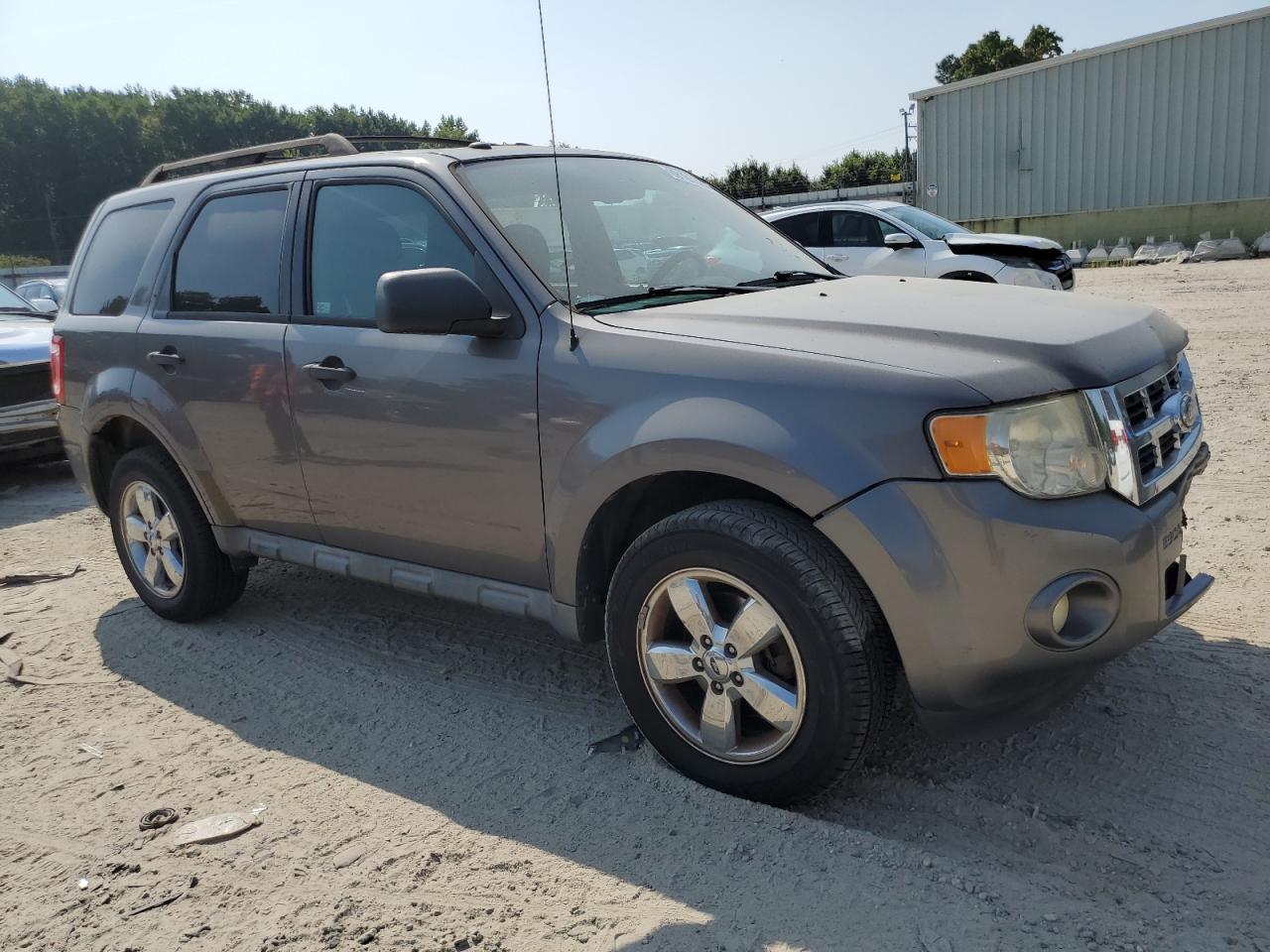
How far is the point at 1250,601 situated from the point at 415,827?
10.6ft

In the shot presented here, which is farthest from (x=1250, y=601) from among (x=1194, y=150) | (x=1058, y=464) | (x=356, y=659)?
(x=1194, y=150)

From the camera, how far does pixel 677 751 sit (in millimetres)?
3049

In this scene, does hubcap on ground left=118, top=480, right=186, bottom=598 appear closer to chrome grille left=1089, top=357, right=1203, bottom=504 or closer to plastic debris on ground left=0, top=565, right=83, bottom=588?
plastic debris on ground left=0, top=565, right=83, bottom=588

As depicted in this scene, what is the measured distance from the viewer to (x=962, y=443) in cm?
249

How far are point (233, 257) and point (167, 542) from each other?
136 centimetres

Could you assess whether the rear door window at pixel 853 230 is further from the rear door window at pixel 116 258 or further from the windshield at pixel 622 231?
the rear door window at pixel 116 258

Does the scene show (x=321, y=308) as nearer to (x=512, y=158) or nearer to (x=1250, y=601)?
(x=512, y=158)

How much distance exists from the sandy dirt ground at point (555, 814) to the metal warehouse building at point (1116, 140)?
23.3 meters

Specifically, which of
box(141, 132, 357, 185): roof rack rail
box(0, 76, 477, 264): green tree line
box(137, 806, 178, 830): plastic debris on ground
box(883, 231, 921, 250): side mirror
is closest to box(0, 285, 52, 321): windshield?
box(141, 132, 357, 185): roof rack rail

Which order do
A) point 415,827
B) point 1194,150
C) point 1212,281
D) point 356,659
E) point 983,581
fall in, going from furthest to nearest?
point 1194,150
point 1212,281
point 356,659
point 415,827
point 983,581

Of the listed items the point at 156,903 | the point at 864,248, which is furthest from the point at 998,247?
the point at 156,903

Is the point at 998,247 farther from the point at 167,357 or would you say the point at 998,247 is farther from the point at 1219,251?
the point at 1219,251

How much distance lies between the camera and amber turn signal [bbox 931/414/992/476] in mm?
2486

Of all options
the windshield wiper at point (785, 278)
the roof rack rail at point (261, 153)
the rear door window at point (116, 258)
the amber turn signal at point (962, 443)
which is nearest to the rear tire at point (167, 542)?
the rear door window at point (116, 258)
